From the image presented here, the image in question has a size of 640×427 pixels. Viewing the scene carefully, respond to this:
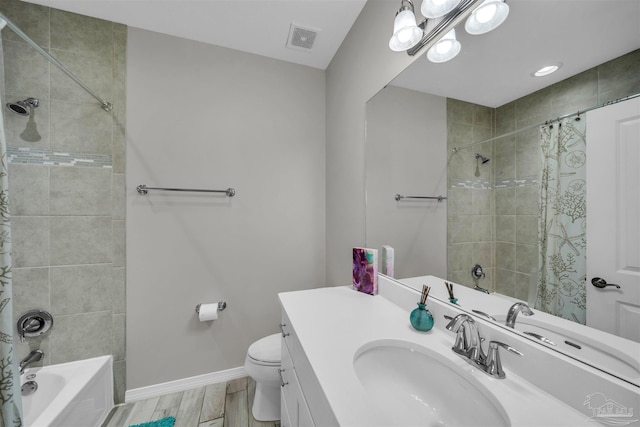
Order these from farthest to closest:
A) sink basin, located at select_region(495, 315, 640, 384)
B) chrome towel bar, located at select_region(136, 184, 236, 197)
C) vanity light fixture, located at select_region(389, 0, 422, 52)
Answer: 1. chrome towel bar, located at select_region(136, 184, 236, 197)
2. vanity light fixture, located at select_region(389, 0, 422, 52)
3. sink basin, located at select_region(495, 315, 640, 384)

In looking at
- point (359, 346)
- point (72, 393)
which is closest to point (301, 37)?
point (359, 346)

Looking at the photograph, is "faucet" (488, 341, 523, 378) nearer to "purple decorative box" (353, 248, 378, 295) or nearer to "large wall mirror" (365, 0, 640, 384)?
"large wall mirror" (365, 0, 640, 384)

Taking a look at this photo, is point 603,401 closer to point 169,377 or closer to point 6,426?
point 6,426

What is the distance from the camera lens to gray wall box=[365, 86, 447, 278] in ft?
3.15

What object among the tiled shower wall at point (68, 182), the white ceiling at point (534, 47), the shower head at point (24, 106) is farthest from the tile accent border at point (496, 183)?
the shower head at point (24, 106)

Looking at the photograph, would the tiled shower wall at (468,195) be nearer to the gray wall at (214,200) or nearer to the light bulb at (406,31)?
the light bulb at (406,31)

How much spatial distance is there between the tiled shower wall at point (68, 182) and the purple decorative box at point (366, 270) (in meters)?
1.45

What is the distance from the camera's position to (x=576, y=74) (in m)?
0.55

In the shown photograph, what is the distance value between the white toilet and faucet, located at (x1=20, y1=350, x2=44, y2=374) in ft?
3.79

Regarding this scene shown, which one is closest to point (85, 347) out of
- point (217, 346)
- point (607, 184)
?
point (217, 346)

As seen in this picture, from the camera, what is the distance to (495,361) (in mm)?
615

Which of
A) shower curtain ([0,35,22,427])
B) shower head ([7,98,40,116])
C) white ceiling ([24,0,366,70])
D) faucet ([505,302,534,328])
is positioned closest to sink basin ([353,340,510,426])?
faucet ([505,302,534,328])

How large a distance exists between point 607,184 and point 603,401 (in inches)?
17.2

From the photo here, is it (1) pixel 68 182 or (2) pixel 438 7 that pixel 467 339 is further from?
(1) pixel 68 182
